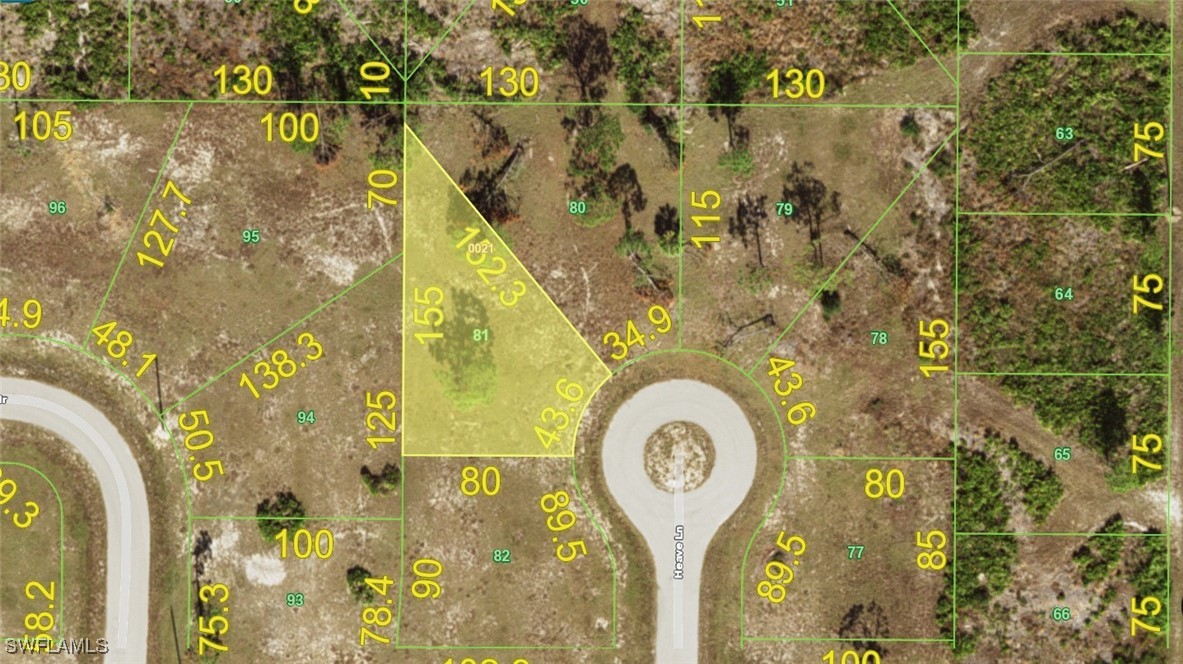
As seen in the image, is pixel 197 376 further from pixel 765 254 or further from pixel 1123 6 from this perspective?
pixel 1123 6

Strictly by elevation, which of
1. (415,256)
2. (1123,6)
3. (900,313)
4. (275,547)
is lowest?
(275,547)

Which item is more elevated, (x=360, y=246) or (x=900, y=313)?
(x=360, y=246)

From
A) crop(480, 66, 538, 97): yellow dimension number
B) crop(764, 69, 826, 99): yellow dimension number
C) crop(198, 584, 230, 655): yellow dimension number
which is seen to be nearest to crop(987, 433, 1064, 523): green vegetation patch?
crop(764, 69, 826, 99): yellow dimension number

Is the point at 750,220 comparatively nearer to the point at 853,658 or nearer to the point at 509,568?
the point at 509,568

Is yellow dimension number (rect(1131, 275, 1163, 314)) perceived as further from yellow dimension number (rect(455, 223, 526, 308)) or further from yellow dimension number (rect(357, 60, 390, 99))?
yellow dimension number (rect(357, 60, 390, 99))

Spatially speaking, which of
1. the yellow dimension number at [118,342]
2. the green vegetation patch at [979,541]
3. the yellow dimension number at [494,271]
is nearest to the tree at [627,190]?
the yellow dimension number at [494,271]

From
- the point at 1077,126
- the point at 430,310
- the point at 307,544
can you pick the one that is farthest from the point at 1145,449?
the point at 307,544

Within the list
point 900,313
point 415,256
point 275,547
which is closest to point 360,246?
point 415,256
